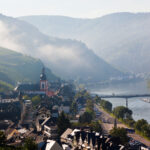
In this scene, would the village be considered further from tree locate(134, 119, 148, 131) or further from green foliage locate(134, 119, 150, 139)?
green foliage locate(134, 119, 150, 139)

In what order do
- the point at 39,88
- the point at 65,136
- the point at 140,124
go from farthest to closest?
the point at 39,88 < the point at 140,124 < the point at 65,136

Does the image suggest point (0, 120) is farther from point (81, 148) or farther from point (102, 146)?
point (102, 146)

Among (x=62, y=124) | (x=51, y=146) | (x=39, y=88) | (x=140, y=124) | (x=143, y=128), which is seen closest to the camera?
(x=51, y=146)

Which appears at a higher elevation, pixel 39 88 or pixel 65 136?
pixel 39 88

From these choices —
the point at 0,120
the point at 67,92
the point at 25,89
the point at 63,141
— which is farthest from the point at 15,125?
the point at 67,92

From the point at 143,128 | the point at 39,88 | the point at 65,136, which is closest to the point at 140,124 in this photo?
the point at 143,128

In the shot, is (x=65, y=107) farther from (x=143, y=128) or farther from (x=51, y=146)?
(x=51, y=146)

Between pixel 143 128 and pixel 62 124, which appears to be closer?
pixel 62 124

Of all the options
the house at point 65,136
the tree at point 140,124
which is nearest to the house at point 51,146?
the house at point 65,136

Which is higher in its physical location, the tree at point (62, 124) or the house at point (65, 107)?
the house at point (65, 107)

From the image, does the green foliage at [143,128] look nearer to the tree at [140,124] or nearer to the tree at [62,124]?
the tree at [140,124]

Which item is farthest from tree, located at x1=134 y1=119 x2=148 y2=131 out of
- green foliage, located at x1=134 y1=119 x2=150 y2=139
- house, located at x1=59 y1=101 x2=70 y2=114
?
house, located at x1=59 y1=101 x2=70 y2=114
